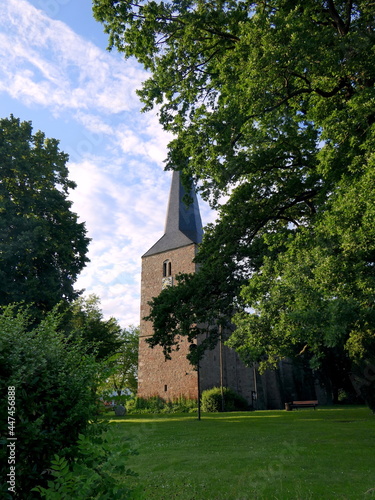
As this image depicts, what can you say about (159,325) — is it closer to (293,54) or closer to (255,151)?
(255,151)

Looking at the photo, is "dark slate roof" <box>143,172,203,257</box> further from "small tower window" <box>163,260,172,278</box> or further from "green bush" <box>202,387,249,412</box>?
"green bush" <box>202,387,249,412</box>

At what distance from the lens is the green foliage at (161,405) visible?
37.3 metres

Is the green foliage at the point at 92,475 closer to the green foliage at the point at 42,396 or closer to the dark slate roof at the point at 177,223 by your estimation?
the green foliage at the point at 42,396

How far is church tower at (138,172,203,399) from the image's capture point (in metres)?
40.1

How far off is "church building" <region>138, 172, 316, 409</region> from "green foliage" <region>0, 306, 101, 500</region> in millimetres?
34620

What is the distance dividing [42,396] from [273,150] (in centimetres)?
1385

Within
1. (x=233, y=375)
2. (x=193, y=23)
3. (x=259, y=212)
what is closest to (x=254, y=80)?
(x=193, y=23)

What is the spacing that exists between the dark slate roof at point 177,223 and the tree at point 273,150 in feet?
88.8

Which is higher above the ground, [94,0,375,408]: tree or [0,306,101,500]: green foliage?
[94,0,375,408]: tree

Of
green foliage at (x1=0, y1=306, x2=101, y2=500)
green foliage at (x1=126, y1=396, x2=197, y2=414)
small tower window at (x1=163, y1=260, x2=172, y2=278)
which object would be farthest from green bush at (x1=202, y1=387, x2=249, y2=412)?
green foliage at (x1=0, y1=306, x2=101, y2=500)

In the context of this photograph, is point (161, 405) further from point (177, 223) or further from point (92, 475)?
point (92, 475)

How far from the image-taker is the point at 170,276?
45312mm

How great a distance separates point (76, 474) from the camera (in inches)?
130

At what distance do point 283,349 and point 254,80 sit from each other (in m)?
8.18
